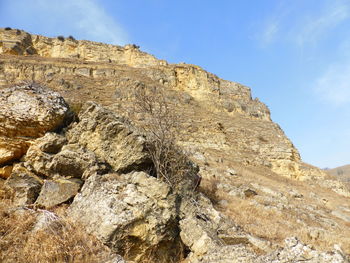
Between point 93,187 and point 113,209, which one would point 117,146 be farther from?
point 113,209

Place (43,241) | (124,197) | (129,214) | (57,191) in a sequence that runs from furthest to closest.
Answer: (57,191)
(124,197)
(129,214)
(43,241)

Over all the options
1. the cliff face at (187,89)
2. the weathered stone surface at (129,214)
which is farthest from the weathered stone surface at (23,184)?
the cliff face at (187,89)

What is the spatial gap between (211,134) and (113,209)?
21348mm

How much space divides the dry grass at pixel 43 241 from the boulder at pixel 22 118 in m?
1.72

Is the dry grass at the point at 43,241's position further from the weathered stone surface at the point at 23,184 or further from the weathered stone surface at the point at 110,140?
the weathered stone surface at the point at 110,140

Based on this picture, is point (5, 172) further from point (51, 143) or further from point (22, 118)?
point (22, 118)

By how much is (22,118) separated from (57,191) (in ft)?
5.64

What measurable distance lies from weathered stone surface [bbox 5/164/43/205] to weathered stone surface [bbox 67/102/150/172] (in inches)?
43.7

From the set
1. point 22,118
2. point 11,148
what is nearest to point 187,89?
point 22,118

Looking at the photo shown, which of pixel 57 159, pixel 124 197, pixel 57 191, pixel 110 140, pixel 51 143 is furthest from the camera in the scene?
pixel 110 140

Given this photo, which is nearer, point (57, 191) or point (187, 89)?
point (57, 191)

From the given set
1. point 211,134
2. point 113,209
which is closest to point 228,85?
point 211,134

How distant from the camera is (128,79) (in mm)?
27203

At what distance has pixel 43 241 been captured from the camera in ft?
11.2
